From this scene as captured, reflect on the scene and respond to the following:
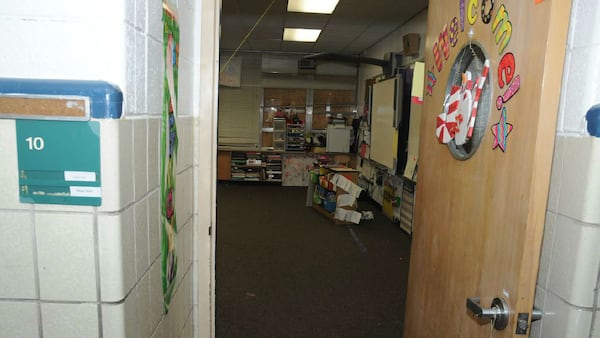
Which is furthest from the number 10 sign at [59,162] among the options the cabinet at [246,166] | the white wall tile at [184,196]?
the cabinet at [246,166]

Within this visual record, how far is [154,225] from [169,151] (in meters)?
0.22

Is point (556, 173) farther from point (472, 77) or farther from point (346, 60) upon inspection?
point (346, 60)

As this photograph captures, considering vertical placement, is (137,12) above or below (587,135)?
above

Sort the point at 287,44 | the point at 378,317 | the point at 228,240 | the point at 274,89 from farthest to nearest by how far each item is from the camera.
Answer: the point at 274,89 → the point at 287,44 → the point at 228,240 → the point at 378,317

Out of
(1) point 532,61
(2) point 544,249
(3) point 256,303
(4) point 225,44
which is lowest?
(3) point 256,303

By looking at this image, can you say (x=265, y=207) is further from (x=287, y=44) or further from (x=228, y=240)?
(x=287, y=44)

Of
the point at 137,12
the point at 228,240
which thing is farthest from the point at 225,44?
the point at 137,12

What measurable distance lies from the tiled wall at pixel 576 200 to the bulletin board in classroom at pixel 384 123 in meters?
4.13

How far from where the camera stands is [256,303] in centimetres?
295

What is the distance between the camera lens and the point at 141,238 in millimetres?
913

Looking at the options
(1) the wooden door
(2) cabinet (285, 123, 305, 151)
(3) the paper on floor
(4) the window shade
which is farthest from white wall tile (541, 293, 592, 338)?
(4) the window shade

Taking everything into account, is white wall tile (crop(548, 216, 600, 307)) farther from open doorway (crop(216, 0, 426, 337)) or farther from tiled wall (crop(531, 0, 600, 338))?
open doorway (crop(216, 0, 426, 337))

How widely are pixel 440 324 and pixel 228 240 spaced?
328cm

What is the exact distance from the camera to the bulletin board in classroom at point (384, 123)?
5.15 m
